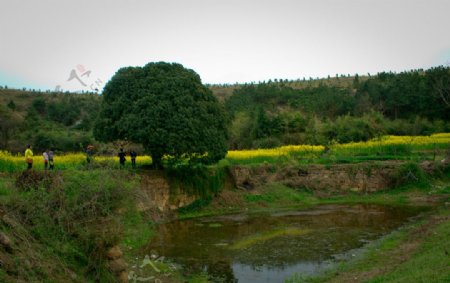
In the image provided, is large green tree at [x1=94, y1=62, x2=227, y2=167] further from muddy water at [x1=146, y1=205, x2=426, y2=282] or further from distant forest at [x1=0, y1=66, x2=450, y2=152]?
muddy water at [x1=146, y1=205, x2=426, y2=282]

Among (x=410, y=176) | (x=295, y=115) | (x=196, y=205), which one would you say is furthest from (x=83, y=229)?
(x=295, y=115)

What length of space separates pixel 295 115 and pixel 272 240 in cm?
2826

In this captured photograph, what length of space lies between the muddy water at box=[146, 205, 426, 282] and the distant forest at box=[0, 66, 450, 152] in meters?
6.99

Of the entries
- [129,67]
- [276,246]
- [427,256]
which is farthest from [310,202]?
[427,256]

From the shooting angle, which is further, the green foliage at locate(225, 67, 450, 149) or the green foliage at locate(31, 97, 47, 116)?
the green foliage at locate(31, 97, 47, 116)

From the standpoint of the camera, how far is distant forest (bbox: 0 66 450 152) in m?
41.0

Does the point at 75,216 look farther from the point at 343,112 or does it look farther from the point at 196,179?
the point at 343,112

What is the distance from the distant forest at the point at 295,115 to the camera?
135ft

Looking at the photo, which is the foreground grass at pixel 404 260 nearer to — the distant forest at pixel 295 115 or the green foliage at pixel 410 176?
the green foliage at pixel 410 176

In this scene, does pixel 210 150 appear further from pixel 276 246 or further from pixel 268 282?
pixel 268 282

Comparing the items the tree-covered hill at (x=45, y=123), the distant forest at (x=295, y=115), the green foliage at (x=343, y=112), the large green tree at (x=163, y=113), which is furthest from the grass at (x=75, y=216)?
the tree-covered hill at (x=45, y=123)

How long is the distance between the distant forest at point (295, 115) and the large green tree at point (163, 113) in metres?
2.44

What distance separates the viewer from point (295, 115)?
45.1 meters

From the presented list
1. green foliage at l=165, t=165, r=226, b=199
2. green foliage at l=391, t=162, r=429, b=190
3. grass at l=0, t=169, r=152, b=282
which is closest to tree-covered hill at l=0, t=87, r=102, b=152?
green foliage at l=165, t=165, r=226, b=199
